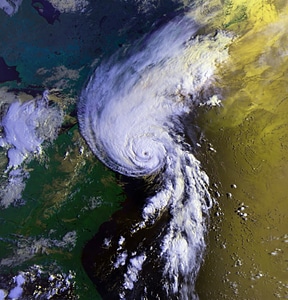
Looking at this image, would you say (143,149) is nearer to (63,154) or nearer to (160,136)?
(160,136)


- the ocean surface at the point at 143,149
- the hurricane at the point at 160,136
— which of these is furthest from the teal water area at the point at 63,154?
the hurricane at the point at 160,136

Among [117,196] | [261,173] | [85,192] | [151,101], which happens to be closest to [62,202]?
[85,192]

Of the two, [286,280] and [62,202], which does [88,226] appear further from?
[286,280]

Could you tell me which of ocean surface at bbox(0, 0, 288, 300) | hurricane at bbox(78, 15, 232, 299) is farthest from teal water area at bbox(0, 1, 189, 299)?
hurricane at bbox(78, 15, 232, 299)

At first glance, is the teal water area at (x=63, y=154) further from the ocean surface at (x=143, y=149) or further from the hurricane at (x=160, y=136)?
the hurricane at (x=160, y=136)

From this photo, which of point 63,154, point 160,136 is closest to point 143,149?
point 160,136

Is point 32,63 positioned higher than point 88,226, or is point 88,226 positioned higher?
point 32,63

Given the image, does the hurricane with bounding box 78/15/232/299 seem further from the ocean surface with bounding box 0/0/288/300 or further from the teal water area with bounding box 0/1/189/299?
the teal water area with bounding box 0/1/189/299
